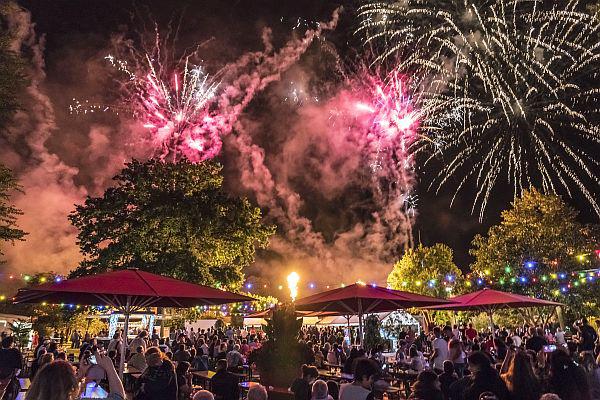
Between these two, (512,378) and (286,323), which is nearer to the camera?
(512,378)

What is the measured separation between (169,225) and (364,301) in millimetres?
13148

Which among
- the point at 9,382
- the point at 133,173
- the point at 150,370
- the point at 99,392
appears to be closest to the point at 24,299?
the point at 9,382

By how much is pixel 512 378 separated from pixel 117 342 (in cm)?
1390

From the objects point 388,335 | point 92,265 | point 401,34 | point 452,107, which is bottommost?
point 388,335

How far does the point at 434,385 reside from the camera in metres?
6.00

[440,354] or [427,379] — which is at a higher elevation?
[427,379]

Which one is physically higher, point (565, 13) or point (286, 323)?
point (565, 13)

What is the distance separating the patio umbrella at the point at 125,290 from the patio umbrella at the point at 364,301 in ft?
8.03

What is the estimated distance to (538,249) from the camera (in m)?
32.0

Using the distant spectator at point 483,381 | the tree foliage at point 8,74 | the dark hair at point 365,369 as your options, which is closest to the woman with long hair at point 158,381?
the dark hair at point 365,369

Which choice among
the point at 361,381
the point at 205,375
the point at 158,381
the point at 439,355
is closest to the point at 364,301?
the point at 439,355

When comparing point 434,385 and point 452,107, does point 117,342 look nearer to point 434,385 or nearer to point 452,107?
point 434,385

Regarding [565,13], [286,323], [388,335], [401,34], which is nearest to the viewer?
[286,323]

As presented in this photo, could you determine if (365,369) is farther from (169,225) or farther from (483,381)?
(169,225)
